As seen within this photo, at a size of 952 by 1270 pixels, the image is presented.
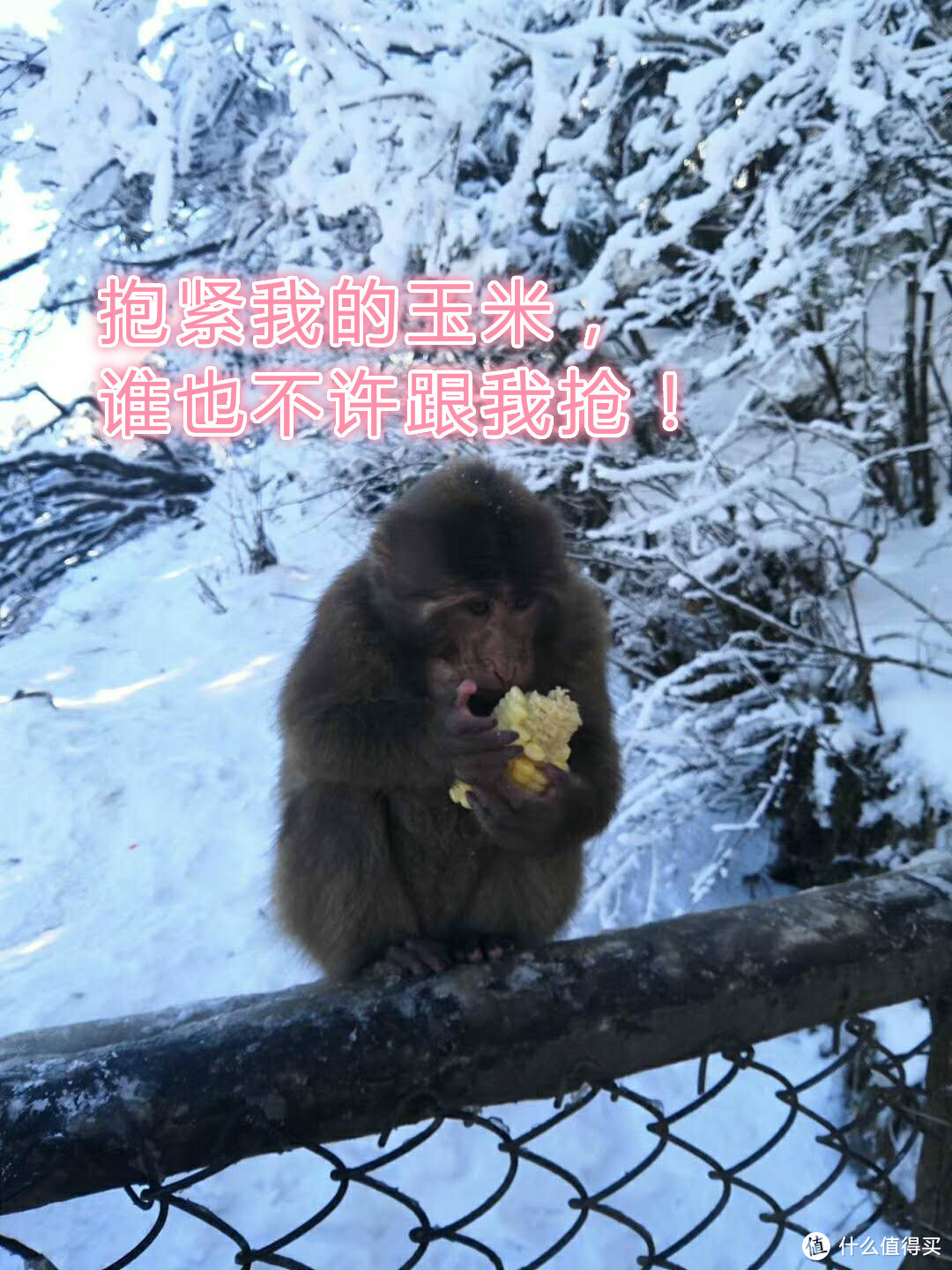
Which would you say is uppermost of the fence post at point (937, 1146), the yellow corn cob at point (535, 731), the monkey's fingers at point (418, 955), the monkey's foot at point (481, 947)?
the yellow corn cob at point (535, 731)

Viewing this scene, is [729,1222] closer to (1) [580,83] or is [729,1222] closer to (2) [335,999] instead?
(2) [335,999]

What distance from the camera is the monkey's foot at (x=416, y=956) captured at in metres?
1.97

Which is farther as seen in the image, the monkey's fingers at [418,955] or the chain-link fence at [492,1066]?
the monkey's fingers at [418,955]

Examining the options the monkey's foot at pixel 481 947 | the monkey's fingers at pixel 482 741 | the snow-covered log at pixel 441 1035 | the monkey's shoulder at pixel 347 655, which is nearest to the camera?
the snow-covered log at pixel 441 1035

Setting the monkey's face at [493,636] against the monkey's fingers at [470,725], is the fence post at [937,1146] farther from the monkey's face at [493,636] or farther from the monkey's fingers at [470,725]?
the monkey's face at [493,636]

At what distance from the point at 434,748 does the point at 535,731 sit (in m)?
0.28

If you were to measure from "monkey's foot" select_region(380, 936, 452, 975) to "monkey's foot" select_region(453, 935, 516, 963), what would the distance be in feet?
0.14

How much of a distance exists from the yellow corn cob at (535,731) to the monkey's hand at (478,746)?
30 mm

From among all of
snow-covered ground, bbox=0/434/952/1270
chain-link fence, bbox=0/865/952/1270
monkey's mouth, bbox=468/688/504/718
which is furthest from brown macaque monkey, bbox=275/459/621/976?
chain-link fence, bbox=0/865/952/1270

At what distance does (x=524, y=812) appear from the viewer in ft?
6.62

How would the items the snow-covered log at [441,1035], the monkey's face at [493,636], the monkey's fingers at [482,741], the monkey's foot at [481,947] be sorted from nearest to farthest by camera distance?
1. the snow-covered log at [441,1035]
2. the monkey's fingers at [482,741]
3. the monkey's foot at [481,947]
4. the monkey's face at [493,636]

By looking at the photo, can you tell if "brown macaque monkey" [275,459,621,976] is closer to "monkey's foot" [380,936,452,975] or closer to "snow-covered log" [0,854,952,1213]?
"monkey's foot" [380,936,452,975]

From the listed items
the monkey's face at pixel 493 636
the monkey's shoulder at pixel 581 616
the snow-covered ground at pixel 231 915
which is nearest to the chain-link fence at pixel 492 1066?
the monkey's face at pixel 493 636

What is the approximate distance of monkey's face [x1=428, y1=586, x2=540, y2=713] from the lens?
2.25 m
